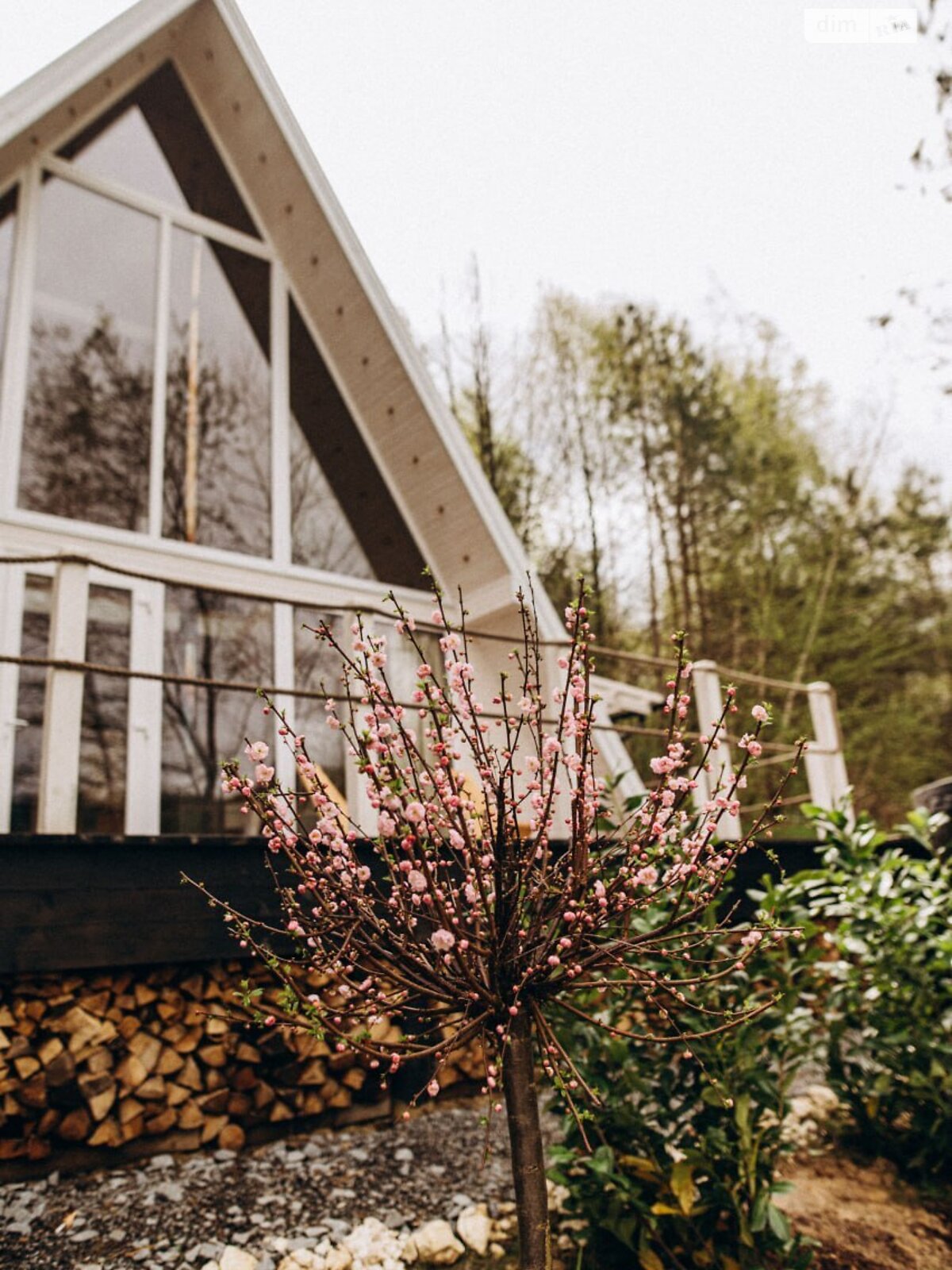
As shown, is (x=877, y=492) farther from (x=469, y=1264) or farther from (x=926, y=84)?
(x=469, y=1264)

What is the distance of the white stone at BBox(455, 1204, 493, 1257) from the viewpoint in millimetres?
3188

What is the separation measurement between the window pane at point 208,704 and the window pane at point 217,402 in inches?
24.3

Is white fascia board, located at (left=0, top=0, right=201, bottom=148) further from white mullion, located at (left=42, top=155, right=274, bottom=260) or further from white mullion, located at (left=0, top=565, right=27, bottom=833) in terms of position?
white mullion, located at (left=0, top=565, right=27, bottom=833)

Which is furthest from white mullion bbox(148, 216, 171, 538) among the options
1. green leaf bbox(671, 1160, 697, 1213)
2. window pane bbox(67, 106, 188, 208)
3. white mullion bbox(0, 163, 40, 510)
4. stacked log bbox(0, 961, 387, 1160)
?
green leaf bbox(671, 1160, 697, 1213)

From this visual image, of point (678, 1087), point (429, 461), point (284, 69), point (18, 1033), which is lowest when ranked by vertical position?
point (678, 1087)

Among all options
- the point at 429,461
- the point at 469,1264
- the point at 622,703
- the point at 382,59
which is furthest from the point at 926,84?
the point at 469,1264

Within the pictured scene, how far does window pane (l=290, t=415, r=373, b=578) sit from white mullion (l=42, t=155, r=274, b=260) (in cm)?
150

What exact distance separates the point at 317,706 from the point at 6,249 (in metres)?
3.54

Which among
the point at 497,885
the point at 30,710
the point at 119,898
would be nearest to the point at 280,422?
the point at 30,710

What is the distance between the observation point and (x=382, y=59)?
178 inches

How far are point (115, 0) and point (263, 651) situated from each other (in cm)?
431

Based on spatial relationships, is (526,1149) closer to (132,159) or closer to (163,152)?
(132,159)

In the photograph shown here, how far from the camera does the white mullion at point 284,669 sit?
548 centimetres

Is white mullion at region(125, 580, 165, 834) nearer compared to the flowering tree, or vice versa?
the flowering tree
